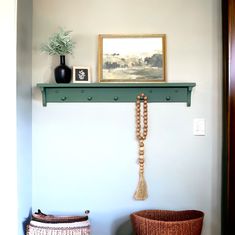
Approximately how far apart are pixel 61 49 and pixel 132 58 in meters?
0.45

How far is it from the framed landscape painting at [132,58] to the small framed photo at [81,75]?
78mm

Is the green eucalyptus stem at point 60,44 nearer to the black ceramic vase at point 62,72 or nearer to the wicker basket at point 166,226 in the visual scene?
the black ceramic vase at point 62,72

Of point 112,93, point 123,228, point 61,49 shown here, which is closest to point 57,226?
point 123,228

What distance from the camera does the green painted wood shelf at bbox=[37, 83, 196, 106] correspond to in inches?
73.2

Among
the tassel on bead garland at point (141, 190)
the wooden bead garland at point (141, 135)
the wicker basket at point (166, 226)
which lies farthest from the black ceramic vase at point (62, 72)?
the wicker basket at point (166, 226)

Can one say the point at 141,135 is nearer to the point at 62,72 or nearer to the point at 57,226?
the point at 62,72

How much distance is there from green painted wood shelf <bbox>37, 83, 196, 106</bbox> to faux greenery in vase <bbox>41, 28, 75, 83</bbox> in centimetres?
7

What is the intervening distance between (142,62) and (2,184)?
1.10 metres

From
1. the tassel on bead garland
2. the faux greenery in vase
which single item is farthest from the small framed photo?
the tassel on bead garland

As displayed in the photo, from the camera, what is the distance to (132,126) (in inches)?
74.4

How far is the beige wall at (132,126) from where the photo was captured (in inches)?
74.4

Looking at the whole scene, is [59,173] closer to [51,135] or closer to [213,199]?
[51,135]

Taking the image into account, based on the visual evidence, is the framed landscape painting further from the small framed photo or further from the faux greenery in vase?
the faux greenery in vase

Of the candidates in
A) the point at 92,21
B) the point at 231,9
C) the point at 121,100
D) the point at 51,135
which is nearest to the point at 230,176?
the point at 121,100
